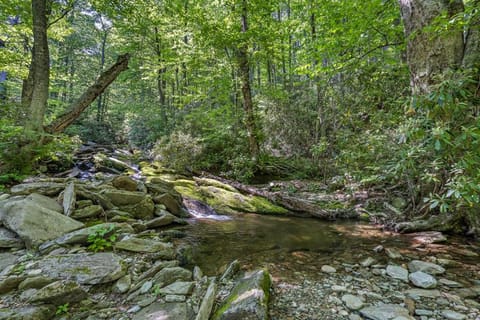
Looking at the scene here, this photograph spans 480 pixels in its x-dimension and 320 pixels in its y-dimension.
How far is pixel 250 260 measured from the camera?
3.31 metres

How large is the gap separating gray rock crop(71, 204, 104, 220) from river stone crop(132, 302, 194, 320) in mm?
2491

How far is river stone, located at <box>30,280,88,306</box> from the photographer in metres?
2.01

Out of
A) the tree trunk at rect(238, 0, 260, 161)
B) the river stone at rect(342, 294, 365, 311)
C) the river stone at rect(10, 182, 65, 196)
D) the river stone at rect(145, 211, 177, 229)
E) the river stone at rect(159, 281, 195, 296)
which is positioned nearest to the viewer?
the river stone at rect(342, 294, 365, 311)

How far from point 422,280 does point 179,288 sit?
2.62 metres

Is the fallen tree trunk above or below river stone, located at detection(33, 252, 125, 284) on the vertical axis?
below

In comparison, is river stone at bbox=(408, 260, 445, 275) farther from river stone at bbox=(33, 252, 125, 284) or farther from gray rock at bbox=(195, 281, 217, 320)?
river stone at bbox=(33, 252, 125, 284)

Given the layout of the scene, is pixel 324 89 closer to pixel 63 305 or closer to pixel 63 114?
A: pixel 63 114

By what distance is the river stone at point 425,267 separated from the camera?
281 cm

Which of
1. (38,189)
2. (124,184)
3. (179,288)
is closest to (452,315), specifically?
(179,288)

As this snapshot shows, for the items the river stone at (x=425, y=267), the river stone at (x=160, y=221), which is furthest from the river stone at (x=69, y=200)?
the river stone at (x=425, y=267)

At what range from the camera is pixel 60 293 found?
6.72 feet

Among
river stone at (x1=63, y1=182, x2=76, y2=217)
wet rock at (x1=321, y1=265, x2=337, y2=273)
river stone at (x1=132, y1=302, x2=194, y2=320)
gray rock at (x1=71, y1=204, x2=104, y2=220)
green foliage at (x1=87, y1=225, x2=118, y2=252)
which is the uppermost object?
river stone at (x1=63, y1=182, x2=76, y2=217)

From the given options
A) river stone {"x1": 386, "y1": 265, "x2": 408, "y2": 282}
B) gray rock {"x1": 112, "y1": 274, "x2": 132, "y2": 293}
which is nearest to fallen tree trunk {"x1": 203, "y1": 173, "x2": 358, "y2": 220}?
river stone {"x1": 386, "y1": 265, "x2": 408, "y2": 282}

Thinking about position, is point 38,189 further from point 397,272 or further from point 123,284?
point 397,272
